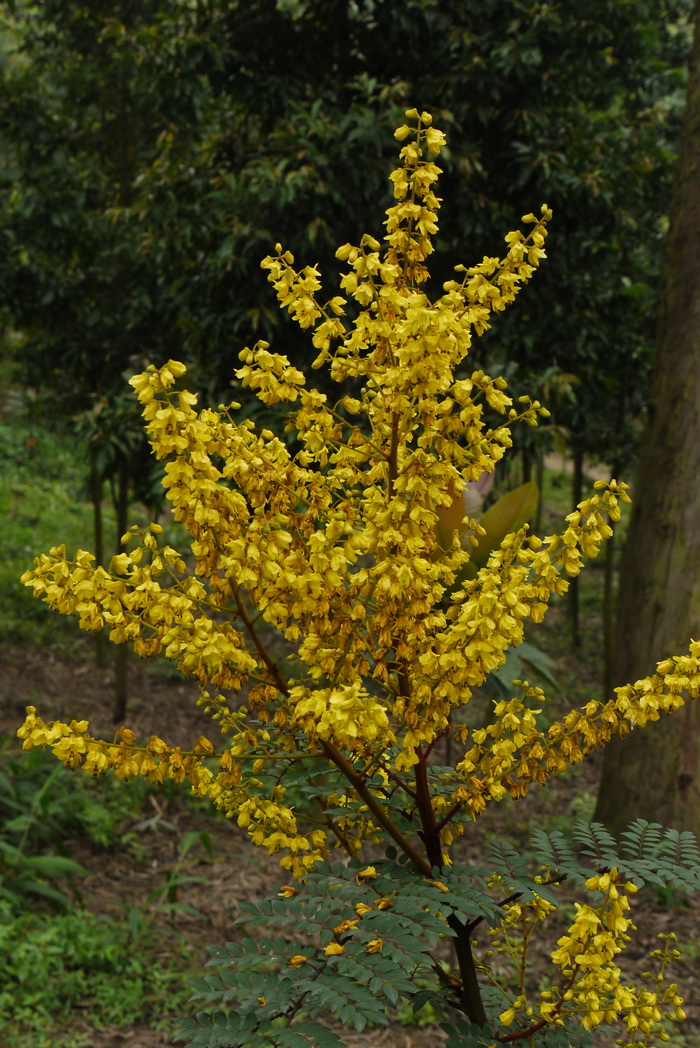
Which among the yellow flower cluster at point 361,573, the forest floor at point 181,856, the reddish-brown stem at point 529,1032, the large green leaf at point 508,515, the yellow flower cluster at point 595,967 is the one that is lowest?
the forest floor at point 181,856

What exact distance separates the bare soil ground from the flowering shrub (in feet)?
4.67

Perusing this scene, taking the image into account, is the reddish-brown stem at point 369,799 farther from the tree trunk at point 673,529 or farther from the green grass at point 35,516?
the green grass at point 35,516

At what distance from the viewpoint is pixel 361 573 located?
127 cm

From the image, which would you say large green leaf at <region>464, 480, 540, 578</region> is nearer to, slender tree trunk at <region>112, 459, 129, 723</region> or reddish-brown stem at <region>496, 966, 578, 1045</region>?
reddish-brown stem at <region>496, 966, 578, 1045</region>

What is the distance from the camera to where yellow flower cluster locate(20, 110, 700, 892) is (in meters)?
1.23

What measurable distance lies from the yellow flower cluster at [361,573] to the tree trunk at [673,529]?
3.02 meters

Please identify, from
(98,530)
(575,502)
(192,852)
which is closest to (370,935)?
(192,852)

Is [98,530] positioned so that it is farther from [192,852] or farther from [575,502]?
[575,502]

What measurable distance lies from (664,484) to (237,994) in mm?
3503

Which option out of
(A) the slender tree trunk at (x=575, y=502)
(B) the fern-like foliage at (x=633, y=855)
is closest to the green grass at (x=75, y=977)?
(B) the fern-like foliage at (x=633, y=855)

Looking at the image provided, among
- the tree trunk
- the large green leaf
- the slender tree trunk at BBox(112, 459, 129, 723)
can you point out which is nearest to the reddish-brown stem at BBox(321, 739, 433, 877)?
the large green leaf

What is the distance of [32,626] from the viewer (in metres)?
7.75

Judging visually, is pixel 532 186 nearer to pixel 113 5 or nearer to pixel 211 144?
pixel 211 144

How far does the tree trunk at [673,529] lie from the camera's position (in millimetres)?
4160
